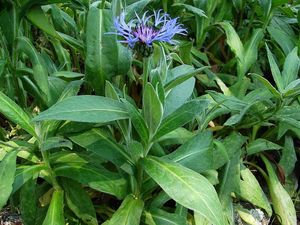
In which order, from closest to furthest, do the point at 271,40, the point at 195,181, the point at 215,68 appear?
1. the point at 195,181
2. the point at 215,68
3. the point at 271,40

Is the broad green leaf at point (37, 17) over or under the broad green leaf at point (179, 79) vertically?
over

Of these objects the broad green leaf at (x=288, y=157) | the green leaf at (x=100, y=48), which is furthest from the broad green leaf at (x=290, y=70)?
the green leaf at (x=100, y=48)

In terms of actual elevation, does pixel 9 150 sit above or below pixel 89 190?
above

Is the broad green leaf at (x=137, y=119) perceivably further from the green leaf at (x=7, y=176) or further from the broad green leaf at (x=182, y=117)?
the green leaf at (x=7, y=176)

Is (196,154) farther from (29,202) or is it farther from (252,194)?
(29,202)

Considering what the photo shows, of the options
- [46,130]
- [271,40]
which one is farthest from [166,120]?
[271,40]

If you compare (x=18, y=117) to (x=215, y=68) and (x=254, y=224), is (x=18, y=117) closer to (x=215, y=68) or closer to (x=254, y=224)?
(x=254, y=224)

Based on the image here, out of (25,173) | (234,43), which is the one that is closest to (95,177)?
(25,173)
